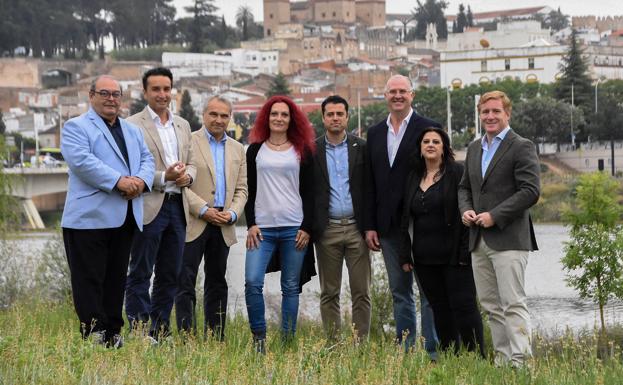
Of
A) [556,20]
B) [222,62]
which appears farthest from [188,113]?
[556,20]

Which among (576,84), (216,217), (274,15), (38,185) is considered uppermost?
(274,15)

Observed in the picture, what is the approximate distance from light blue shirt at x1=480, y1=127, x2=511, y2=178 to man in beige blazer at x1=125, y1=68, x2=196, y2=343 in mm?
1186

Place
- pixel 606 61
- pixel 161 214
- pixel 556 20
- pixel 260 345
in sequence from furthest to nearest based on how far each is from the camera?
pixel 556 20 < pixel 606 61 < pixel 161 214 < pixel 260 345

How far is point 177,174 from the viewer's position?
16.3 feet

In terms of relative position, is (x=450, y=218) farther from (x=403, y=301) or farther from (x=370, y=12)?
(x=370, y=12)

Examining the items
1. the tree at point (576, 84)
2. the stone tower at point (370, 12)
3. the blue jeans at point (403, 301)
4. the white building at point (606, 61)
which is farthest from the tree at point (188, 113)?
the stone tower at point (370, 12)

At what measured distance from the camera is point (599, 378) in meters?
4.04

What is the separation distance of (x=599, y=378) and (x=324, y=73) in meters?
77.0

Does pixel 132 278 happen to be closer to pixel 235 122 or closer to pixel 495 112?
pixel 495 112

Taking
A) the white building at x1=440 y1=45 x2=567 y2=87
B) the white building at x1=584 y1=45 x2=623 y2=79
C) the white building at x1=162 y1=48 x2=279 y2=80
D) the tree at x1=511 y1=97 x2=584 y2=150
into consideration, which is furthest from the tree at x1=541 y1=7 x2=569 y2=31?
the tree at x1=511 y1=97 x2=584 y2=150

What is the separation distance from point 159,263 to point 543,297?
1249 cm

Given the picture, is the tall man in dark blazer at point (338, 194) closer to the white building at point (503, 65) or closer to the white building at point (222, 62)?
the white building at point (503, 65)

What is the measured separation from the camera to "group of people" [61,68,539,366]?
4.68 meters

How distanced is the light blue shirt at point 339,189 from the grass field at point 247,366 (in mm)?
651
